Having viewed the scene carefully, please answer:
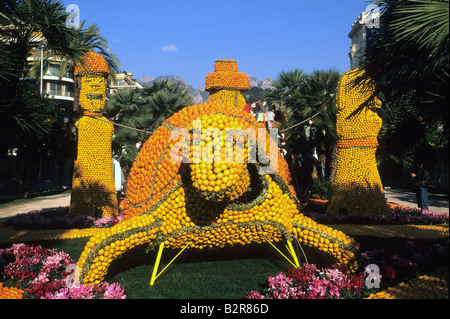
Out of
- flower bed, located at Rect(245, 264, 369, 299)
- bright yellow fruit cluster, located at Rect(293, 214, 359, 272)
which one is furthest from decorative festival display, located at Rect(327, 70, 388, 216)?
flower bed, located at Rect(245, 264, 369, 299)

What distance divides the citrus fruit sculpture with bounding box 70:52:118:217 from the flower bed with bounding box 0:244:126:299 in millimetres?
3916

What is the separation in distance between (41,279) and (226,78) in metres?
4.53

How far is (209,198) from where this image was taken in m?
3.56

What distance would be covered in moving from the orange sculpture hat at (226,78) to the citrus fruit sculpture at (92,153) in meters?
3.83

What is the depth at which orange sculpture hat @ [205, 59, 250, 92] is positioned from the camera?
6.64m

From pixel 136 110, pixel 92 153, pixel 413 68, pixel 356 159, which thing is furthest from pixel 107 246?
pixel 136 110

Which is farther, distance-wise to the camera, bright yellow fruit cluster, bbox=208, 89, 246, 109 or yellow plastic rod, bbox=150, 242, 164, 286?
bright yellow fruit cluster, bbox=208, 89, 246, 109

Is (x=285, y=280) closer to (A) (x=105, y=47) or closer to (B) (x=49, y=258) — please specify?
(B) (x=49, y=258)

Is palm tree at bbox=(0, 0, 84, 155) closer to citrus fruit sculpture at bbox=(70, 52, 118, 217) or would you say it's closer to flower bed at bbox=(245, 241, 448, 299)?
citrus fruit sculpture at bbox=(70, 52, 118, 217)

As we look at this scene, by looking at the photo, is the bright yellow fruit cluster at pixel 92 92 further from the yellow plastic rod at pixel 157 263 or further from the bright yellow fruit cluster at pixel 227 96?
the yellow plastic rod at pixel 157 263

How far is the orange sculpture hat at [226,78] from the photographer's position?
21.8 feet

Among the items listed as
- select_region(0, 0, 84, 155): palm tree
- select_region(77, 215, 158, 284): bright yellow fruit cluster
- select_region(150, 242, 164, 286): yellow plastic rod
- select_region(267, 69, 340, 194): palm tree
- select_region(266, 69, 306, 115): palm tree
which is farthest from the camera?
select_region(266, 69, 306, 115): palm tree
